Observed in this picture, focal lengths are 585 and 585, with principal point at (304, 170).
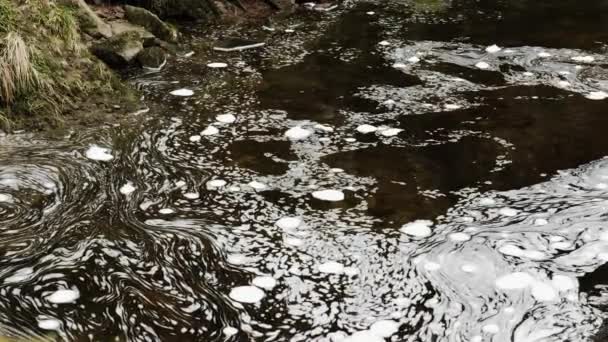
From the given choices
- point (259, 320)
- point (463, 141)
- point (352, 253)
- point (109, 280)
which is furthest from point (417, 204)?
point (109, 280)

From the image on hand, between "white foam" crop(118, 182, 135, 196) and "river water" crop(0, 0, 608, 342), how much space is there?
0.01 metres

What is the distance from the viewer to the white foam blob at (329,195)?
4.29 metres

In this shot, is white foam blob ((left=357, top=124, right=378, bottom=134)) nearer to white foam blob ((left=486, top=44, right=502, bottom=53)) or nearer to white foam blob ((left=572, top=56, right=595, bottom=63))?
white foam blob ((left=486, top=44, right=502, bottom=53))

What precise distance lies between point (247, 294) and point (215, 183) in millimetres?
1327

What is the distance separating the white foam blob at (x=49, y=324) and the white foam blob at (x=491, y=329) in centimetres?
224

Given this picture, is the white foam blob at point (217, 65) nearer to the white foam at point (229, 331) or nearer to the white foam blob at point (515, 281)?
the white foam at point (229, 331)

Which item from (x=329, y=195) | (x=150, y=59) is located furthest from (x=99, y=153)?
(x=150, y=59)

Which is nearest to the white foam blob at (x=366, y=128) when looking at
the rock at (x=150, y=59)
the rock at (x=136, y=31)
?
the rock at (x=150, y=59)

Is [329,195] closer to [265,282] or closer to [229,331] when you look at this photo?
[265,282]

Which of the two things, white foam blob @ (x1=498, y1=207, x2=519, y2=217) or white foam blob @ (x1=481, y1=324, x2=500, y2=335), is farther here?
white foam blob @ (x1=498, y1=207, x2=519, y2=217)

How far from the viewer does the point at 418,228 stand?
3955 millimetres

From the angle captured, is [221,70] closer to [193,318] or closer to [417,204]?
Answer: [417,204]

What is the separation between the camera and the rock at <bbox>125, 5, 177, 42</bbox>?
24.3 ft

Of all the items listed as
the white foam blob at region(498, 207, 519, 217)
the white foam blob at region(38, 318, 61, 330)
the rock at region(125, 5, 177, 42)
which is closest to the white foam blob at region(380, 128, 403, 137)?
the white foam blob at region(498, 207, 519, 217)
